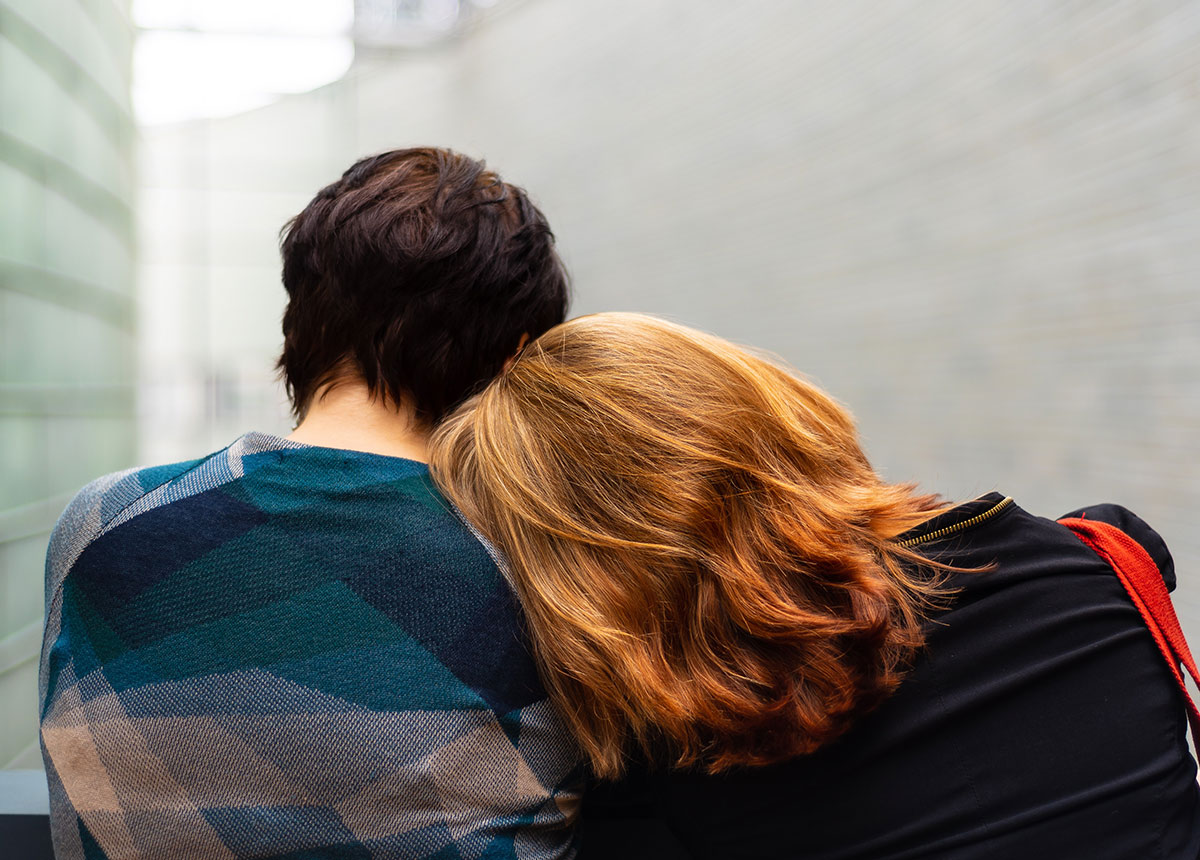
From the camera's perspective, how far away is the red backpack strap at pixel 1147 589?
84 cm

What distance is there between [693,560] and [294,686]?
40 cm

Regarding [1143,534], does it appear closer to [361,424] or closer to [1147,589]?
[1147,589]

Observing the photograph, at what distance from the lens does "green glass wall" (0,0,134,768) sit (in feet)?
6.14

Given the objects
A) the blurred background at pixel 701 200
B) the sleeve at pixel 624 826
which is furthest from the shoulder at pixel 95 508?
the sleeve at pixel 624 826

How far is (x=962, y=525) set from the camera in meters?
0.86

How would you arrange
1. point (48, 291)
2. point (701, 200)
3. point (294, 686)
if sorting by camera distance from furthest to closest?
1. point (701, 200)
2. point (48, 291)
3. point (294, 686)

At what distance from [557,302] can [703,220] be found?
11.2ft

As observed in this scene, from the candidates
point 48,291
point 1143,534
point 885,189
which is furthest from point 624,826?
point 885,189

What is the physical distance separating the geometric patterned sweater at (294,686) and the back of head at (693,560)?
0.22 feet

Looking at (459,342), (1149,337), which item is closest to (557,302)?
(459,342)

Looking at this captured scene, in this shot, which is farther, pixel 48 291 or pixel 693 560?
pixel 48 291

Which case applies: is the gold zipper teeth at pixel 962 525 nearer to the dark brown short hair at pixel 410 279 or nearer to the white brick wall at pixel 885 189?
the dark brown short hair at pixel 410 279

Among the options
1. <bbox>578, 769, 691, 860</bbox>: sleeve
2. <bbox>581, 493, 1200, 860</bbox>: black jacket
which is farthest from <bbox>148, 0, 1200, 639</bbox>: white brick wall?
<bbox>578, 769, 691, 860</bbox>: sleeve

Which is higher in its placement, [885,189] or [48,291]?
[885,189]
